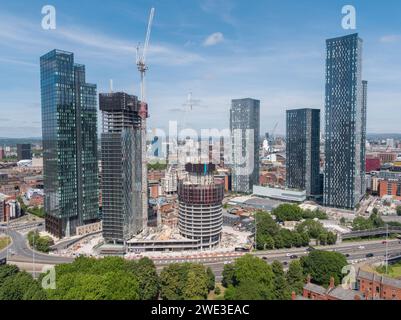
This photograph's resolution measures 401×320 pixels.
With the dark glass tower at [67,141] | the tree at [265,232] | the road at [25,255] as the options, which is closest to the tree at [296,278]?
the tree at [265,232]

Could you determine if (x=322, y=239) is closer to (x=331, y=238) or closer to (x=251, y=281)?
(x=331, y=238)

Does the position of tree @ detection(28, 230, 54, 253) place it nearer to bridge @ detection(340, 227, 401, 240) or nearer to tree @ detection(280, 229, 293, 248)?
tree @ detection(280, 229, 293, 248)

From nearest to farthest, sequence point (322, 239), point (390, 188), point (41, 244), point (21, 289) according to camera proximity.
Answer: point (21, 289), point (41, 244), point (322, 239), point (390, 188)

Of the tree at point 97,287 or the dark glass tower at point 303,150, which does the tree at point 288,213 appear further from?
the tree at point 97,287

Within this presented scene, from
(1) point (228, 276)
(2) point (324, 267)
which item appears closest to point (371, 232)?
(2) point (324, 267)

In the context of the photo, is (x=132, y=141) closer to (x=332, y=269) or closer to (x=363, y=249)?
(x=332, y=269)

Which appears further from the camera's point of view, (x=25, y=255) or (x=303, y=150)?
(x=303, y=150)

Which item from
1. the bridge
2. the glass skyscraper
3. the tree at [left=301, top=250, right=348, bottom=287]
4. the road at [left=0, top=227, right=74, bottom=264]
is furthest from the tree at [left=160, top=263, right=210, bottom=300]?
the glass skyscraper
